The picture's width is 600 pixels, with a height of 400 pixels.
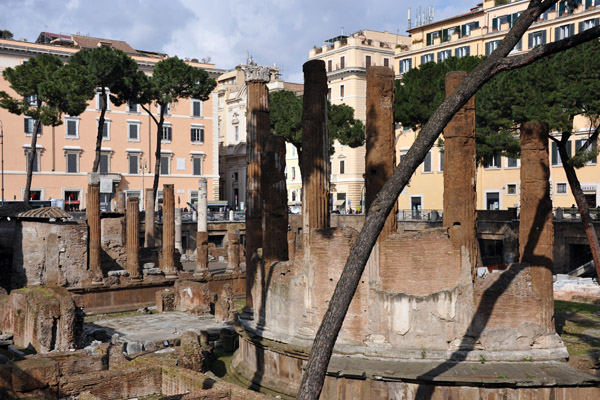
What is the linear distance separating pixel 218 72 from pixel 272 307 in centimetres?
3974

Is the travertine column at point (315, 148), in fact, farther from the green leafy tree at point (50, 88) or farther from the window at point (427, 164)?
the window at point (427, 164)

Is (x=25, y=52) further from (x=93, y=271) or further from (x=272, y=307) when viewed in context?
(x=272, y=307)

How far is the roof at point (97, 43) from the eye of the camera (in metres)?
49.9

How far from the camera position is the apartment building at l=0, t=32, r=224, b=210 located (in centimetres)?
4353

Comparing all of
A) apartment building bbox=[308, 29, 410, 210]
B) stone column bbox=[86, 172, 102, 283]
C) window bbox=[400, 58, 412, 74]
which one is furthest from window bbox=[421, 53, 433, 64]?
stone column bbox=[86, 172, 102, 283]

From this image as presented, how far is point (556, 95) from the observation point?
74.9 feet

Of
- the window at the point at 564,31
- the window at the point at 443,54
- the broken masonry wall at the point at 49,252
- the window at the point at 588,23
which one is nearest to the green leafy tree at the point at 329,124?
the window at the point at 443,54

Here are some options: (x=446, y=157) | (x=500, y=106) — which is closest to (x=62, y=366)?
(x=446, y=157)

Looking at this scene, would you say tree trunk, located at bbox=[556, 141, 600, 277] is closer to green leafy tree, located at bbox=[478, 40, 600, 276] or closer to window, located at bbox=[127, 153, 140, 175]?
green leafy tree, located at bbox=[478, 40, 600, 276]

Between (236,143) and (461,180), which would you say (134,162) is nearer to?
(236,143)

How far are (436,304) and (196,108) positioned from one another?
40.3m

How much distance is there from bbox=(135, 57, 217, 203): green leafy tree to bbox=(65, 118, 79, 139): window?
9.84 m

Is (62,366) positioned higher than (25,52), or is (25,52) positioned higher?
(25,52)

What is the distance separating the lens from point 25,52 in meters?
43.7
